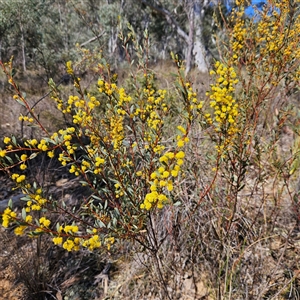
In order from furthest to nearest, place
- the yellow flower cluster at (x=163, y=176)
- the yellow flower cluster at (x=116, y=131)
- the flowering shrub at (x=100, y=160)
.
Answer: the yellow flower cluster at (x=116, y=131) < the flowering shrub at (x=100, y=160) < the yellow flower cluster at (x=163, y=176)

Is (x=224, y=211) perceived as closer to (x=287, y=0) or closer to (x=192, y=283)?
(x=192, y=283)

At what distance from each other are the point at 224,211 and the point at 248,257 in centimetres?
37

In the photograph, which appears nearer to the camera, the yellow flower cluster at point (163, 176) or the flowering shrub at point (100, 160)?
the yellow flower cluster at point (163, 176)

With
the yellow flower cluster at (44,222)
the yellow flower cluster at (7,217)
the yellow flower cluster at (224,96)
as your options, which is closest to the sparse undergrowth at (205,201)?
Result: the yellow flower cluster at (224,96)

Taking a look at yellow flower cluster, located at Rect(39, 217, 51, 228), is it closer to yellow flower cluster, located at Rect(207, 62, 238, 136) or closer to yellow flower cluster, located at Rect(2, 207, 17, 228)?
yellow flower cluster, located at Rect(2, 207, 17, 228)

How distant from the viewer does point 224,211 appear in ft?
5.72

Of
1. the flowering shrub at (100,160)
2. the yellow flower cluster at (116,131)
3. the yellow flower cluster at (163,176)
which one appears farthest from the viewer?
the yellow flower cluster at (116,131)

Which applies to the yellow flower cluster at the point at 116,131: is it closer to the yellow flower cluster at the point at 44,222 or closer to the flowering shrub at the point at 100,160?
the flowering shrub at the point at 100,160

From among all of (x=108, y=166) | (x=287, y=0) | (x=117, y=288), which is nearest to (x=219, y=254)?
(x=117, y=288)

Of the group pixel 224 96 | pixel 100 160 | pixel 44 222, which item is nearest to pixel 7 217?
pixel 44 222

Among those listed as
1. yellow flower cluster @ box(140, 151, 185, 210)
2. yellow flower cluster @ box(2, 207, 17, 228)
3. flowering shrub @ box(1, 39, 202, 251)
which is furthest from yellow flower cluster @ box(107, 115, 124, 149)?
yellow flower cluster @ box(2, 207, 17, 228)

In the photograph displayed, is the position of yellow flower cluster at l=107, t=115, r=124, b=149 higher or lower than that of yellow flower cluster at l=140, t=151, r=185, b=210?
higher

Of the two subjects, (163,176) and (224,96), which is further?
(224,96)

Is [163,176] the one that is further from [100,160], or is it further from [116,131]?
[116,131]
